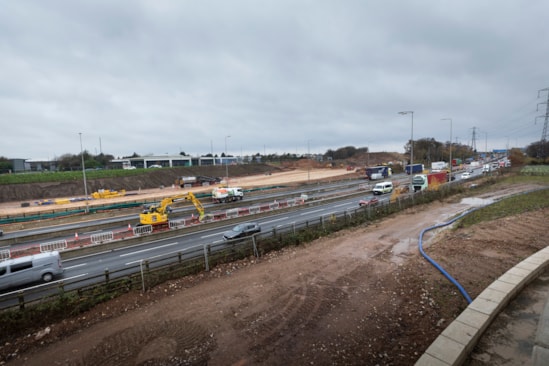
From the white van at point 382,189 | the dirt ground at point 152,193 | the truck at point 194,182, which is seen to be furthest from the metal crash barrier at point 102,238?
the truck at point 194,182

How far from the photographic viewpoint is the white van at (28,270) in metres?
13.2

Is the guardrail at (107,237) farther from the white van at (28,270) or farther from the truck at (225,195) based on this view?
the truck at (225,195)

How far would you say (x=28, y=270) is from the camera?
1372 cm

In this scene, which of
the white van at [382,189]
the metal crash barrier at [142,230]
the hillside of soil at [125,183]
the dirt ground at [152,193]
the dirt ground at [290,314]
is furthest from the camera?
the hillside of soil at [125,183]

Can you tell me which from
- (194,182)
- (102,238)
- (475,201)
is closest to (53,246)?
(102,238)

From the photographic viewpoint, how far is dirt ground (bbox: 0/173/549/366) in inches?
276

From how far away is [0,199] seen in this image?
184ft

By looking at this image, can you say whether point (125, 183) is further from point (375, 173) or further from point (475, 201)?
point (475, 201)

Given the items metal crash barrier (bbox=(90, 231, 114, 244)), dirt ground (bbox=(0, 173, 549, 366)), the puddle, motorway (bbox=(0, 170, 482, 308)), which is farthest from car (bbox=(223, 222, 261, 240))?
the puddle

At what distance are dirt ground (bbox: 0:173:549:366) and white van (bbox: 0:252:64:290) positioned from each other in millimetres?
7065

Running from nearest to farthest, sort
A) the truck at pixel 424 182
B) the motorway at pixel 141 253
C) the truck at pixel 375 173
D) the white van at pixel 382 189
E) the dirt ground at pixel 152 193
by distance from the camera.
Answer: the motorway at pixel 141 253, the truck at pixel 424 182, the white van at pixel 382 189, the dirt ground at pixel 152 193, the truck at pixel 375 173

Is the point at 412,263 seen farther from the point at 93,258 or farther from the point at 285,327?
the point at 93,258

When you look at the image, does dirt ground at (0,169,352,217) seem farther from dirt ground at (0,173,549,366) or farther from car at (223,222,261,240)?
dirt ground at (0,173,549,366)

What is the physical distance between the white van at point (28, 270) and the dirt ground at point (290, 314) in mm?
7065
